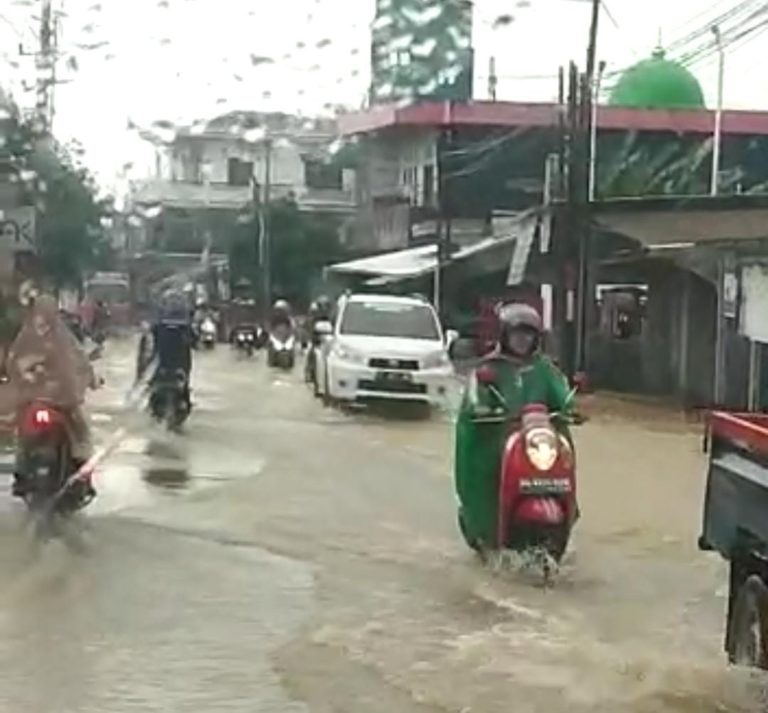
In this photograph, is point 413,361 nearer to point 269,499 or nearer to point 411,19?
point 411,19

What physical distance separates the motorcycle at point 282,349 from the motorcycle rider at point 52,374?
2799cm

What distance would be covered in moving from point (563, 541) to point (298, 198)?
152 feet

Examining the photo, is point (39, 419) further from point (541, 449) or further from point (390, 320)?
point (390, 320)

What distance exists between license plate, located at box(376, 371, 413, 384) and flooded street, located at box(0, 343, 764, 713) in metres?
7.64

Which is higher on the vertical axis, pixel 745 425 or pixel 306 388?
pixel 745 425

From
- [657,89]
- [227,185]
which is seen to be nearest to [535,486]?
[657,89]

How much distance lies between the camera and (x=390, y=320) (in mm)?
26797

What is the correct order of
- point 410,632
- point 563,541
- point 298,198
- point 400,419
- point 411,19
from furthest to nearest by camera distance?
point 298,198
point 400,419
point 411,19
point 563,541
point 410,632

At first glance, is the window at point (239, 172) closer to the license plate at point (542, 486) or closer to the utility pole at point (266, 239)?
the utility pole at point (266, 239)

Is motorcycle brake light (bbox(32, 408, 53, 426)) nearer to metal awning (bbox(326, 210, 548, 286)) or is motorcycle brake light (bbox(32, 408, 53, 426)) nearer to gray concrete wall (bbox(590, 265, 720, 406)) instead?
gray concrete wall (bbox(590, 265, 720, 406))

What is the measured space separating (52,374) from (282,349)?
1133 inches

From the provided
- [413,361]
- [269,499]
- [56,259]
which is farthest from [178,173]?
[269,499]

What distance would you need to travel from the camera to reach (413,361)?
25406 mm

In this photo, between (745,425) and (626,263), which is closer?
(745,425)
